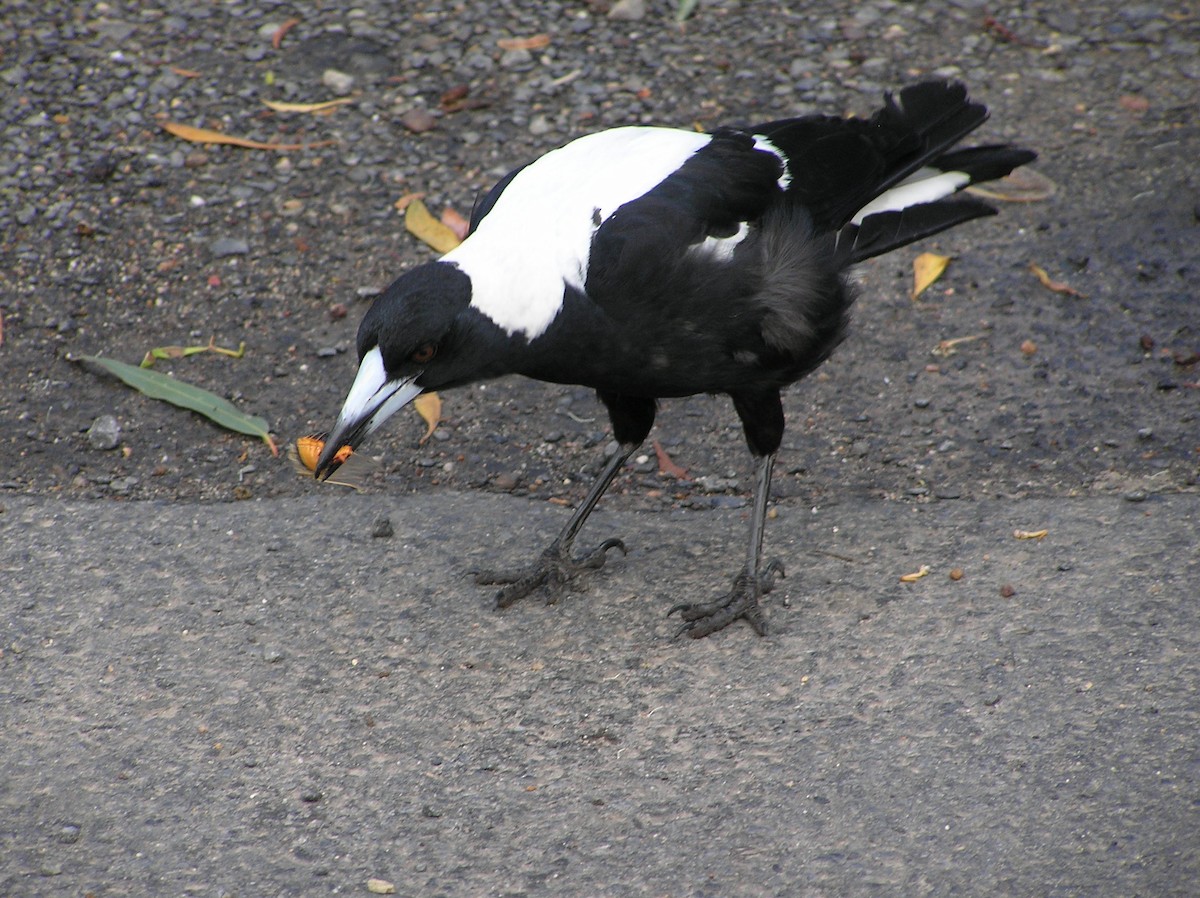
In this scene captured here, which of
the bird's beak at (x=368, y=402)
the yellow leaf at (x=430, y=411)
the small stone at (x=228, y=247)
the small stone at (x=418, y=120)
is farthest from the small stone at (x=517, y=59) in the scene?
the bird's beak at (x=368, y=402)

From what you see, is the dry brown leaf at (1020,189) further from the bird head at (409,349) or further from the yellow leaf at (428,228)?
the bird head at (409,349)

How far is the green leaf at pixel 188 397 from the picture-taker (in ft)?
9.68

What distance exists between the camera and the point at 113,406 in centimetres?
301

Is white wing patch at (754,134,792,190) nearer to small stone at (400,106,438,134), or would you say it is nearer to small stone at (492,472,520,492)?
small stone at (492,472,520,492)

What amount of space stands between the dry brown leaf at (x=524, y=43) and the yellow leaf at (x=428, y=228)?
32.1 inches

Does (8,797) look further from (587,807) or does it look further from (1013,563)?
(1013,563)

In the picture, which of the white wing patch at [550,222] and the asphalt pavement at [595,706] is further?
the white wing patch at [550,222]

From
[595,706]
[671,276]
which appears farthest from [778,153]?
[595,706]

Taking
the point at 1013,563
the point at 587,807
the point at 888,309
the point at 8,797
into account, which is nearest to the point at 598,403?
the point at 888,309

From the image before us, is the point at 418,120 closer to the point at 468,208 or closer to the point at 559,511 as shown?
the point at 468,208

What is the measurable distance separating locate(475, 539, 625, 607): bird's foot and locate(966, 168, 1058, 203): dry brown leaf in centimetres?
171

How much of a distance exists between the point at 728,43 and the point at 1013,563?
2.29 m

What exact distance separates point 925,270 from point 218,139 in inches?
80.7

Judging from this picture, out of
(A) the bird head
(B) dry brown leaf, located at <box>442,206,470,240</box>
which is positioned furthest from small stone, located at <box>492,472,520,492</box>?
(B) dry brown leaf, located at <box>442,206,470,240</box>
